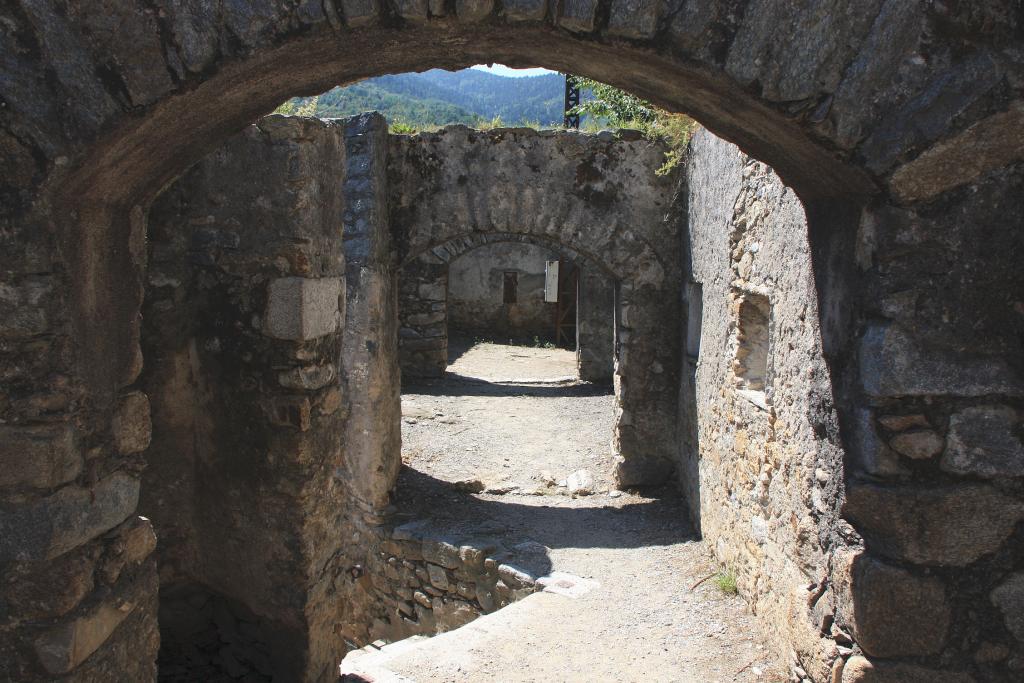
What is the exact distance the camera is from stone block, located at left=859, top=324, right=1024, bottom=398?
1.97 m

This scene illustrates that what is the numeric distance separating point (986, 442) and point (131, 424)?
7.68ft

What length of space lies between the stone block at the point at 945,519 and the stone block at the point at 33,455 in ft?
6.93

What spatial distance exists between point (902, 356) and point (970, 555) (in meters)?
0.56

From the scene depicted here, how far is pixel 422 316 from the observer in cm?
1106

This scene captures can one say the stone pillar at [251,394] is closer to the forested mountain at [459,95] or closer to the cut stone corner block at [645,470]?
the cut stone corner block at [645,470]

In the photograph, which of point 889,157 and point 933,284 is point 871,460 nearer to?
point 933,284

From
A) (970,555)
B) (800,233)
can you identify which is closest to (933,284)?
(970,555)

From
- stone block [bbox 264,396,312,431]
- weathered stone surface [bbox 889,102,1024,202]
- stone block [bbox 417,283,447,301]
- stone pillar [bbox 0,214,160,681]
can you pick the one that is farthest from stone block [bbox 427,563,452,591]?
stone block [bbox 417,283,447,301]

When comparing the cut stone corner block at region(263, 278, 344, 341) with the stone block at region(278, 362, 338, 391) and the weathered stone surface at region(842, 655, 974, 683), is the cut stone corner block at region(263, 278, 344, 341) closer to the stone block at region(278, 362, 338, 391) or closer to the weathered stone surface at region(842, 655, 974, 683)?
the stone block at region(278, 362, 338, 391)

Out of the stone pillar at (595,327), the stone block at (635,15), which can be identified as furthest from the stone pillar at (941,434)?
the stone pillar at (595,327)

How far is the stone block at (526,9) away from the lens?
1.78m

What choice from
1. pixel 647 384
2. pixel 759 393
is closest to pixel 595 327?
pixel 647 384

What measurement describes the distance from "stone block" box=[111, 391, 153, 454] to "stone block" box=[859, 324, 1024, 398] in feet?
6.85

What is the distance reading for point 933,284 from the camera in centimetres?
196
